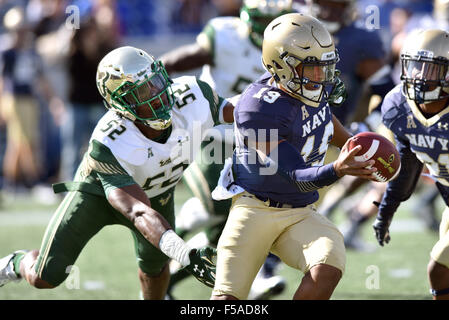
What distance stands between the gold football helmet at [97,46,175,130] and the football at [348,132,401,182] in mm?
1031

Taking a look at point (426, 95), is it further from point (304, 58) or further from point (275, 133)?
point (275, 133)

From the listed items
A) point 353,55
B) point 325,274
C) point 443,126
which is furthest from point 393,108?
point 353,55

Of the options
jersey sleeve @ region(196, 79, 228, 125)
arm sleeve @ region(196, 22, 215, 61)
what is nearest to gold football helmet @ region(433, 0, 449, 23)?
arm sleeve @ region(196, 22, 215, 61)

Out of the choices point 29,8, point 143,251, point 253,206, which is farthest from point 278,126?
point 29,8

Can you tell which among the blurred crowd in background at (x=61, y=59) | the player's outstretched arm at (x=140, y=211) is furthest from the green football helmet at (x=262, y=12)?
the blurred crowd in background at (x=61, y=59)

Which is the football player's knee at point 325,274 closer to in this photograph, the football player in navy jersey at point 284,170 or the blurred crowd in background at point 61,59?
the football player in navy jersey at point 284,170

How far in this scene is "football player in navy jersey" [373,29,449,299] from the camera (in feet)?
12.8

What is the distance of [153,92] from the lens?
3.98 metres

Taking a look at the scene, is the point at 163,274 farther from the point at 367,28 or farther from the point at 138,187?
the point at 367,28

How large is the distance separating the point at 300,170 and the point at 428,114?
86 centimetres

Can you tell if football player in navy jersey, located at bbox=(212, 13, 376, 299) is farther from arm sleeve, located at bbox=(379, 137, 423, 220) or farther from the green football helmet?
the green football helmet

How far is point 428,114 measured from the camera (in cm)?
398

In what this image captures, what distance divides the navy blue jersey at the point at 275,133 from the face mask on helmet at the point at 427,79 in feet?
1.41

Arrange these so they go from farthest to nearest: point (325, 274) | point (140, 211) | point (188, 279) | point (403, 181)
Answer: point (188, 279) < point (403, 181) < point (140, 211) < point (325, 274)
